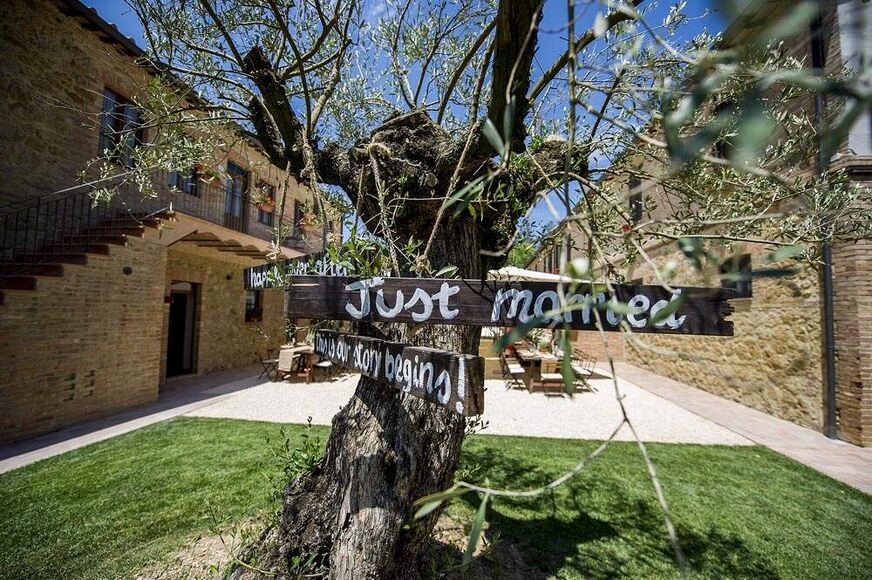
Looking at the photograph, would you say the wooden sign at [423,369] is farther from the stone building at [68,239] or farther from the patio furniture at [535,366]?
the patio furniture at [535,366]

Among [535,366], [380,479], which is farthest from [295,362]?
[380,479]

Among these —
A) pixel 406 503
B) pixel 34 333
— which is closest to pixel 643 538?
pixel 406 503

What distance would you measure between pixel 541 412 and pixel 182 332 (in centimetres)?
1031

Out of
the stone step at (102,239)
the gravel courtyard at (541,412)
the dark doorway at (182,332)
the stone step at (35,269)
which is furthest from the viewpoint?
the dark doorway at (182,332)

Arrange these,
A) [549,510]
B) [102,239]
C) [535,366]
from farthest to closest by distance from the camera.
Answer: [535,366] < [102,239] < [549,510]

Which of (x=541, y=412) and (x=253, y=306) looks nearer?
(x=541, y=412)

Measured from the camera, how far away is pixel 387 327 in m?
2.31

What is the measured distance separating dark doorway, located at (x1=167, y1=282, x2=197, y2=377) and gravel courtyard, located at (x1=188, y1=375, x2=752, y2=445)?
308 cm

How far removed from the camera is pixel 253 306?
44.4 ft

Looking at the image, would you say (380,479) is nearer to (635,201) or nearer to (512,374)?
(635,201)

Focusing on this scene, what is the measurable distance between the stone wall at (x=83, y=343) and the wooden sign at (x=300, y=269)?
6.07 m

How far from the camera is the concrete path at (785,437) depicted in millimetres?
5148

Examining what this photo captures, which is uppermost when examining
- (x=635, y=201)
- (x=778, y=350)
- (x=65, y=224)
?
(x=65, y=224)

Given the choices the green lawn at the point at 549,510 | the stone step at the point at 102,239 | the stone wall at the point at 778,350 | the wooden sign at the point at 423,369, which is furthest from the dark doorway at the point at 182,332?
the stone wall at the point at 778,350
